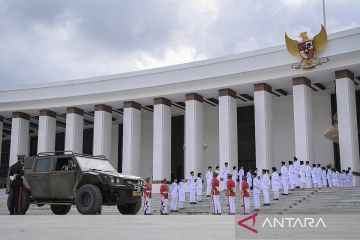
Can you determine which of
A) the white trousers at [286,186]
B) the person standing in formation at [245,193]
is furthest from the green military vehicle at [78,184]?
the white trousers at [286,186]

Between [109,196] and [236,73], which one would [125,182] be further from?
[236,73]

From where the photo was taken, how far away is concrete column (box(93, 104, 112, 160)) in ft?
107

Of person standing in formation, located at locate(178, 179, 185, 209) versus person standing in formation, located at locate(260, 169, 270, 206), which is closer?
person standing in formation, located at locate(260, 169, 270, 206)

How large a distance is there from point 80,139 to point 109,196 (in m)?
22.7

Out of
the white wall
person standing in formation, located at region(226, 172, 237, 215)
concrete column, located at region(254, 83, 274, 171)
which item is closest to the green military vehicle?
person standing in formation, located at region(226, 172, 237, 215)

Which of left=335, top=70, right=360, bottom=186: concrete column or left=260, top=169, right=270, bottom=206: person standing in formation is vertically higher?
left=335, top=70, right=360, bottom=186: concrete column

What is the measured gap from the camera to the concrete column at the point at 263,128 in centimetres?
2688

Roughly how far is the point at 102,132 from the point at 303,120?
14226 mm

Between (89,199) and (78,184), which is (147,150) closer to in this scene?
(78,184)

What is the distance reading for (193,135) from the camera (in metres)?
29.5

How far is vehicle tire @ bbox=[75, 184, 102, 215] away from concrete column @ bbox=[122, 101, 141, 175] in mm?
19245

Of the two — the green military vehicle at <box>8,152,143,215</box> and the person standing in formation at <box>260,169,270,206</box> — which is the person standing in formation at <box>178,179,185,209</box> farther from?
the green military vehicle at <box>8,152,143,215</box>

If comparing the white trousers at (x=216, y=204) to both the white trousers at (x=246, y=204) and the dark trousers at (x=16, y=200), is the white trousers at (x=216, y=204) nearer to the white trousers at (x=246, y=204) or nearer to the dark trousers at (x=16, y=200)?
the white trousers at (x=246, y=204)

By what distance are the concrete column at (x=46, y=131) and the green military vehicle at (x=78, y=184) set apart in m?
21.3
